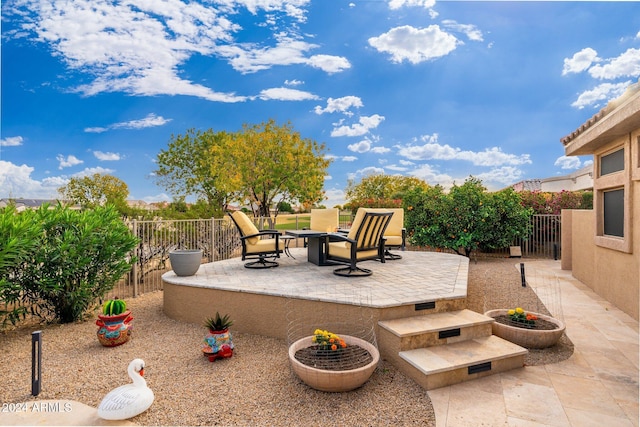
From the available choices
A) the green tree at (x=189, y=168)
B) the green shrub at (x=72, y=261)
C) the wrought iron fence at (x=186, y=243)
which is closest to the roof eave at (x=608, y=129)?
the wrought iron fence at (x=186, y=243)

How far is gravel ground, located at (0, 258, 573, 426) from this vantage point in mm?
2553

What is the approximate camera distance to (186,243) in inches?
317

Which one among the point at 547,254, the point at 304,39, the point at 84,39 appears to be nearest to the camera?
the point at 84,39

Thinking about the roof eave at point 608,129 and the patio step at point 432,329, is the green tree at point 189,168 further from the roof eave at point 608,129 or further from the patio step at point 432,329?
the patio step at point 432,329

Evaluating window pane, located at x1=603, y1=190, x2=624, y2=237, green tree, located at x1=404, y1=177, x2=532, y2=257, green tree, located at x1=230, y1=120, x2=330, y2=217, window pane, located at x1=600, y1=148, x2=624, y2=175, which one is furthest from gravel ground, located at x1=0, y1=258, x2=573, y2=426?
green tree, located at x1=230, y1=120, x2=330, y2=217

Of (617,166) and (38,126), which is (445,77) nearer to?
(617,166)

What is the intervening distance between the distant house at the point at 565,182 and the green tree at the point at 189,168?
2034 centimetres

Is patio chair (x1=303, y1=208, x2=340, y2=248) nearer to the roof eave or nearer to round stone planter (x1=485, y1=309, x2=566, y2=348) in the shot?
round stone planter (x1=485, y1=309, x2=566, y2=348)

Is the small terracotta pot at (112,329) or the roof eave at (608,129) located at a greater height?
the roof eave at (608,129)

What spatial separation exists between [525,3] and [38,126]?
19189 mm

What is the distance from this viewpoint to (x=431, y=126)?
17.9 meters

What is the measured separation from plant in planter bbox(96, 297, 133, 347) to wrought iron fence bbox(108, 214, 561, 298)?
2.76 m

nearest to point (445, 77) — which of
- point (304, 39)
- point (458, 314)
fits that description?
point (304, 39)

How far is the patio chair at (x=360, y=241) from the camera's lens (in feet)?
17.2
